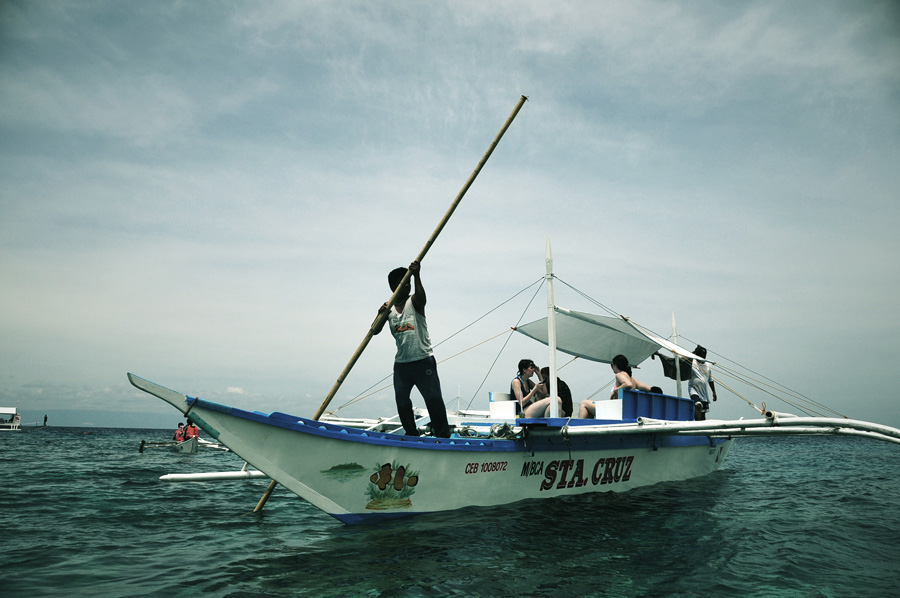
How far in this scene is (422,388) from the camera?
6.89 metres

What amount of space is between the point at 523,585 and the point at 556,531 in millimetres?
2126

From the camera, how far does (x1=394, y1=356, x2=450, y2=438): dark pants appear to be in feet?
22.5

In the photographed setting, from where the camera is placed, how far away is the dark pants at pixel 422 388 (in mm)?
6867

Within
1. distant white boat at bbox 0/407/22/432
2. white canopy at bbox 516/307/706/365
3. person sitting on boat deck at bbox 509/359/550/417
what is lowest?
distant white boat at bbox 0/407/22/432

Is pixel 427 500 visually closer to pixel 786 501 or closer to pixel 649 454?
pixel 649 454

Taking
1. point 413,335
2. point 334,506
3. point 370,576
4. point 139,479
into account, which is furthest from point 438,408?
point 139,479

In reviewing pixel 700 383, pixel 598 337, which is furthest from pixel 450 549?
pixel 700 383

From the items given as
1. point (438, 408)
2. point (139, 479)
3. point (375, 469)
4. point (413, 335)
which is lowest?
point (139, 479)

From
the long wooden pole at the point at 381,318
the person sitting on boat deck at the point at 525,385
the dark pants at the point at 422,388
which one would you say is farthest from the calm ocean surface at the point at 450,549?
the person sitting on boat deck at the point at 525,385

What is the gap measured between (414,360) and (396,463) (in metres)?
1.38

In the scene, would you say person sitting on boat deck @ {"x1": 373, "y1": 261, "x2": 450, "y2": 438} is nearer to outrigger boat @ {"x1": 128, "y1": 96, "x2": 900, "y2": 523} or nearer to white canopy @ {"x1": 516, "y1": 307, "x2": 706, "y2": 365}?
outrigger boat @ {"x1": 128, "y1": 96, "x2": 900, "y2": 523}

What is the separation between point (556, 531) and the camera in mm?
6602

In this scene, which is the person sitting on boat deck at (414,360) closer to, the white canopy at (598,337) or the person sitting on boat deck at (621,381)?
the person sitting on boat deck at (621,381)

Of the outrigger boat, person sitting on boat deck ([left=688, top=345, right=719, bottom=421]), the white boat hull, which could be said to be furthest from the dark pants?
person sitting on boat deck ([left=688, top=345, right=719, bottom=421])
